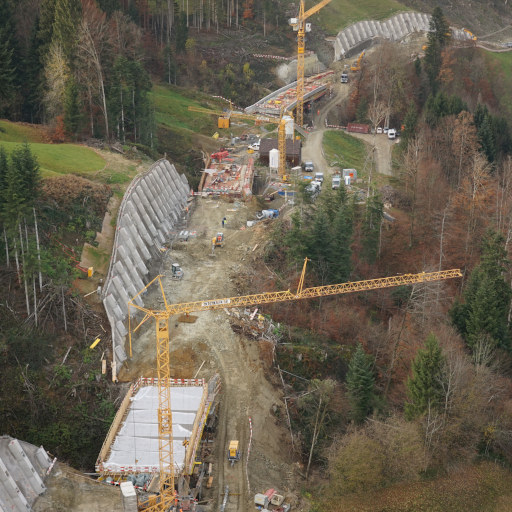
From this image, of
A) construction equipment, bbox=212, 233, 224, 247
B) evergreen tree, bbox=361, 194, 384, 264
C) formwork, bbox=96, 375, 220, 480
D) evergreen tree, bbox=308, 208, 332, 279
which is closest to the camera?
formwork, bbox=96, 375, 220, 480

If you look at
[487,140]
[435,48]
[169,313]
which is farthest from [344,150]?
[169,313]

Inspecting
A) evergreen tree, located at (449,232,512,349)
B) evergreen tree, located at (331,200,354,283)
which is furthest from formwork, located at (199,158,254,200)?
evergreen tree, located at (449,232,512,349)

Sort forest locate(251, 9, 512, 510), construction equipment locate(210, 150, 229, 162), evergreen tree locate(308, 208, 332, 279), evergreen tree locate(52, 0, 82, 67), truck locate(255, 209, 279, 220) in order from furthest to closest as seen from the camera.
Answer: construction equipment locate(210, 150, 229, 162) < truck locate(255, 209, 279, 220) < evergreen tree locate(52, 0, 82, 67) < evergreen tree locate(308, 208, 332, 279) < forest locate(251, 9, 512, 510)

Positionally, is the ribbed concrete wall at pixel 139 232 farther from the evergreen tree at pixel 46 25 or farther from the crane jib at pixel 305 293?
the evergreen tree at pixel 46 25

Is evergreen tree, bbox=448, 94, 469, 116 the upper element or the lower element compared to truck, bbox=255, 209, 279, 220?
upper

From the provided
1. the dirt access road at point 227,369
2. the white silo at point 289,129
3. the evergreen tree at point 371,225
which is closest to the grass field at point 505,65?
the white silo at point 289,129

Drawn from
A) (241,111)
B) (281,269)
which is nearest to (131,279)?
(281,269)

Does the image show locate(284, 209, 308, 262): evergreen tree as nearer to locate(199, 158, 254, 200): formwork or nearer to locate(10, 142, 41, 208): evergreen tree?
locate(199, 158, 254, 200): formwork
